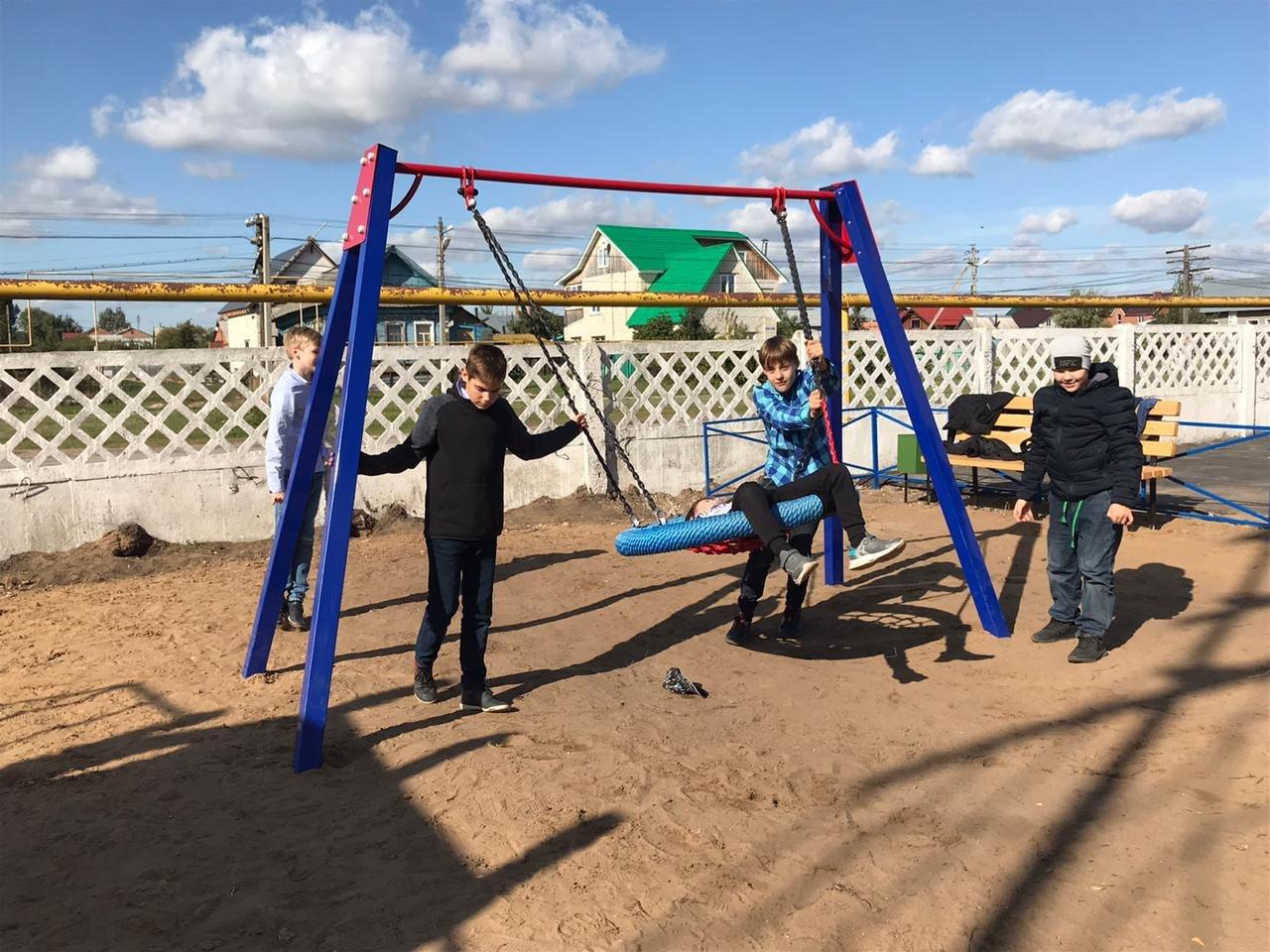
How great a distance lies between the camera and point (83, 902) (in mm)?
2523

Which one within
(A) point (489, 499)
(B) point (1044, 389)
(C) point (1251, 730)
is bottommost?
(C) point (1251, 730)

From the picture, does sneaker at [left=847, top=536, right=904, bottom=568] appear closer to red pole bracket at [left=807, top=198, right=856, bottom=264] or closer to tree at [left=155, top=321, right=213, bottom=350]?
red pole bracket at [left=807, top=198, right=856, bottom=264]

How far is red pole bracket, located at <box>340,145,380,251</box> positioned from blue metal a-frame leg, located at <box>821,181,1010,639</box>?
7.65ft

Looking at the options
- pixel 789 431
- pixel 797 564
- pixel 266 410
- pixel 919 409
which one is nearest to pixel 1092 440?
pixel 919 409

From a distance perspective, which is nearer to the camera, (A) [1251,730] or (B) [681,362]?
(A) [1251,730]

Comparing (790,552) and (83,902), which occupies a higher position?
(790,552)

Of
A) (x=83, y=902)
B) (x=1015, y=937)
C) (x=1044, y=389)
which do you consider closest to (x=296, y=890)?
(x=83, y=902)

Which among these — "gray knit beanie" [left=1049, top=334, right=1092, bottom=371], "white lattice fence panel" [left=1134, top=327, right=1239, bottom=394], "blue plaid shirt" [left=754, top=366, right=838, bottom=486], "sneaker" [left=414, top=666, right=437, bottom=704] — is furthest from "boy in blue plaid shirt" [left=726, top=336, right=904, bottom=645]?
"white lattice fence panel" [left=1134, top=327, right=1239, bottom=394]

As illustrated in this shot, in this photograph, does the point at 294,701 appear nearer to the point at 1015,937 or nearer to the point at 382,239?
the point at 382,239

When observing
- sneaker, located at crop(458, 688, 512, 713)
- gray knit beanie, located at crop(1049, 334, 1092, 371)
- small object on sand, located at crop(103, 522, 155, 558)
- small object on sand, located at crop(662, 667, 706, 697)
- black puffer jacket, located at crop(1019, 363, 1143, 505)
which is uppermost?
gray knit beanie, located at crop(1049, 334, 1092, 371)

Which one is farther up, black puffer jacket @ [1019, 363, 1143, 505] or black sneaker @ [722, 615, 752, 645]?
black puffer jacket @ [1019, 363, 1143, 505]

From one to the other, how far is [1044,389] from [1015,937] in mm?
2938

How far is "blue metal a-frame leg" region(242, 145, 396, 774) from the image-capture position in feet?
11.2

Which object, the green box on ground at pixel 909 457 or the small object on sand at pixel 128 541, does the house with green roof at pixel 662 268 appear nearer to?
the green box on ground at pixel 909 457
